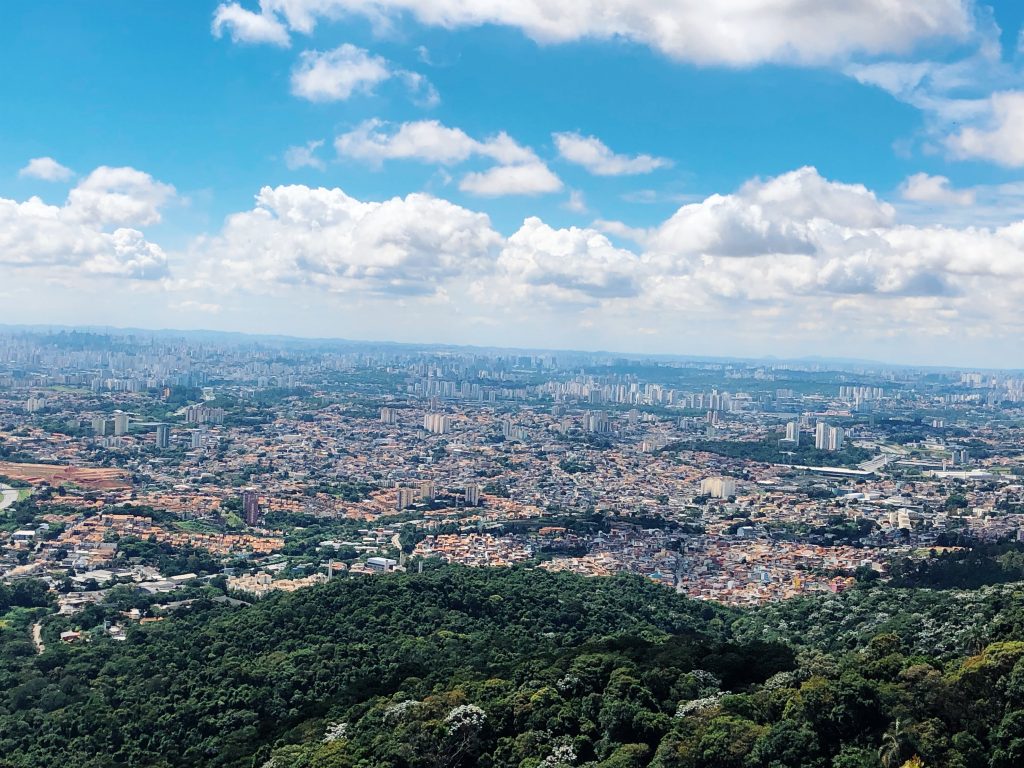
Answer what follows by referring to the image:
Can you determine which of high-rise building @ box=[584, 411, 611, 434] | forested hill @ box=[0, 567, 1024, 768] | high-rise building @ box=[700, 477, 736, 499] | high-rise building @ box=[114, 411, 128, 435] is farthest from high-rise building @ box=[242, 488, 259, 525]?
high-rise building @ box=[584, 411, 611, 434]

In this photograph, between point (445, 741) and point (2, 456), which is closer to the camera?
point (445, 741)

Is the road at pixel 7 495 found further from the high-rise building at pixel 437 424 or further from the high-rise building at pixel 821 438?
the high-rise building at pixel 821 438

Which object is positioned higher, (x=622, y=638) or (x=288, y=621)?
(x=622, y=638)

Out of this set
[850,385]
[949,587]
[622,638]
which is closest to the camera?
[622,638]

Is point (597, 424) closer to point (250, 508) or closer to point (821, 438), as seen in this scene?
point (821, 438)

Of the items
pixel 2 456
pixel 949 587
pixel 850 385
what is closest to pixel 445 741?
pixel 949 587

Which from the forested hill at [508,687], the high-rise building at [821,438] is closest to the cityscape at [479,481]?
the high-rise building at [821,438]

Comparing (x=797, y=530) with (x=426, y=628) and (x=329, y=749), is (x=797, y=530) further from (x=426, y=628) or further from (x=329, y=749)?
(x=329, y=749)
